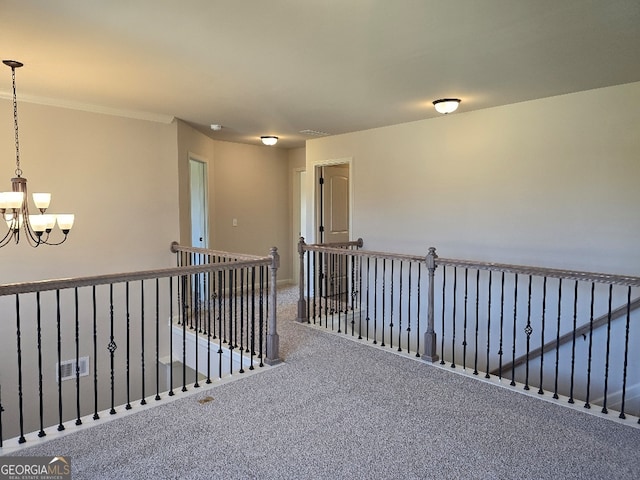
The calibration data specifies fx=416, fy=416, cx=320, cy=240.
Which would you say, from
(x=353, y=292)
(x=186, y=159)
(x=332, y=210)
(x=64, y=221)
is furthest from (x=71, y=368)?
(x=332, y=210)

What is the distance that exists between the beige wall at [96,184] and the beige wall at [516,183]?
267cm

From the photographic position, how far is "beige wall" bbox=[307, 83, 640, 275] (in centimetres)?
374

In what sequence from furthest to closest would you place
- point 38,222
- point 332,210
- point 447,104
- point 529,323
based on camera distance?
point 332,210 < point 447,104 < point 529,323 < point 38,222

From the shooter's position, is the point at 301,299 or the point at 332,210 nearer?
the point at 301,299

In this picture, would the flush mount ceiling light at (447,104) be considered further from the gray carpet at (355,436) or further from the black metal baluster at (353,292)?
the gray carpet at (355,436)

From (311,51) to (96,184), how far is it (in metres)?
2.95

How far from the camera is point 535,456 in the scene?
7.47ft

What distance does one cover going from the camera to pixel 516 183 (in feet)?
14.3

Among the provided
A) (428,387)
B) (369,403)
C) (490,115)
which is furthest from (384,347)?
(490,115)

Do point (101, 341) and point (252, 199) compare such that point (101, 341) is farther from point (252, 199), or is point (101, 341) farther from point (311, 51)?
point (311, 51)

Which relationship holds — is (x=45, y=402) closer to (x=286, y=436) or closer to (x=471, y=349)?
(x=286, y=436)

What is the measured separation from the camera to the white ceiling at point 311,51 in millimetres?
2309

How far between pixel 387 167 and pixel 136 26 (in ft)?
12.0

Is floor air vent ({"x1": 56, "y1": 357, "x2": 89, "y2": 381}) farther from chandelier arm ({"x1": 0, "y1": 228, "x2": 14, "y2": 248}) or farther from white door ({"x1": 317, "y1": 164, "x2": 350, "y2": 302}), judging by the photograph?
white door ({"x1": 317, "y1": 164, "x2": 350, "y2": 302})
